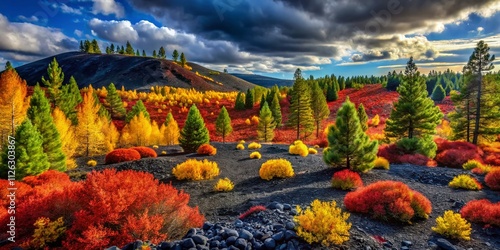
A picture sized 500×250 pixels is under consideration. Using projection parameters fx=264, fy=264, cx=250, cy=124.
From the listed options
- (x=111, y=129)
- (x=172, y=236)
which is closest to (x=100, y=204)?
(x=172, y=236)

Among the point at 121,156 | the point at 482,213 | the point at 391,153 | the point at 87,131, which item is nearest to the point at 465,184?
the point at 482,213

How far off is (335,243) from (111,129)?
41.9 meters

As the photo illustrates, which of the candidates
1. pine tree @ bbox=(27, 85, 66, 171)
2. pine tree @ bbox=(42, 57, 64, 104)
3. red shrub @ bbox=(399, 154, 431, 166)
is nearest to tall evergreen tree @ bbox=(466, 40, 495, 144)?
red shrub @ bbox=(399, 154, 431, 166)

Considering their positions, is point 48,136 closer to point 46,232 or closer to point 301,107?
point 46,232

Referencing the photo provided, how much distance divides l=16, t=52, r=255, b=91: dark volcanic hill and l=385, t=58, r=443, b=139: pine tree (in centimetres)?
11802

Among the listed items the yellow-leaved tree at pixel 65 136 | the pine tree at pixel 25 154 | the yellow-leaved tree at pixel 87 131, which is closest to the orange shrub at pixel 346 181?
the pine tree at pixel 25 154

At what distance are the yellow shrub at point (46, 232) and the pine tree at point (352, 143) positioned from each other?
1361 centimetres

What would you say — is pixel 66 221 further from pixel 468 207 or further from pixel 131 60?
pixel 131 60

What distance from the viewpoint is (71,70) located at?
488ft

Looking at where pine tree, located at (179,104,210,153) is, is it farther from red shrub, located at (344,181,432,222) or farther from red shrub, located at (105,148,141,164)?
red shrub, located at (344,181,432,222)

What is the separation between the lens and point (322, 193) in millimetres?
12414

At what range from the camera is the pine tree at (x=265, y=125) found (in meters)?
42.8

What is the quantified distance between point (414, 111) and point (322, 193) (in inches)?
718

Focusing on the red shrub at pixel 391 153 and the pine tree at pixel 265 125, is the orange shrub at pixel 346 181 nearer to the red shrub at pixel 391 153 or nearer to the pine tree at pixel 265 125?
the red shrub at pixel 391 153
